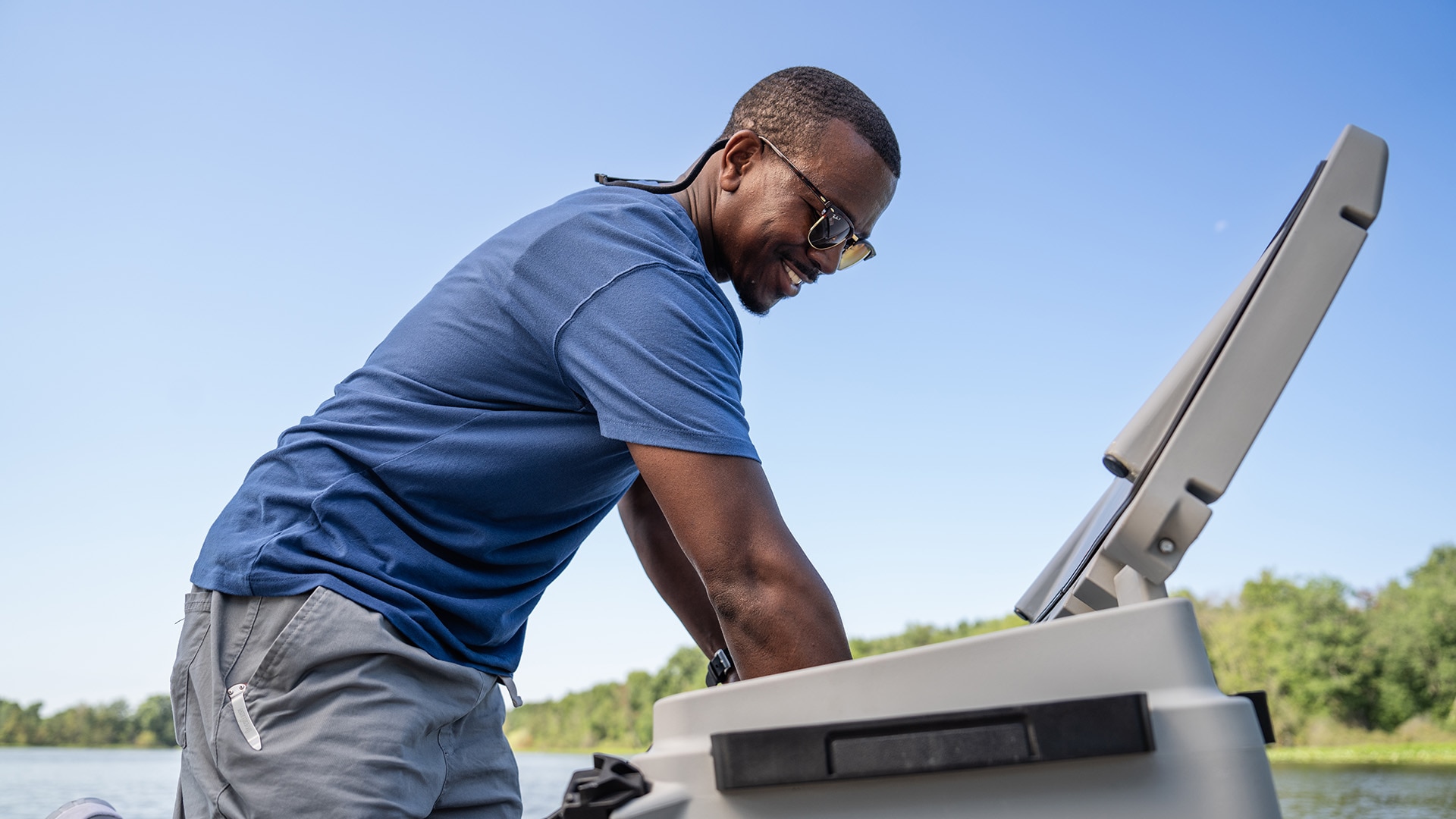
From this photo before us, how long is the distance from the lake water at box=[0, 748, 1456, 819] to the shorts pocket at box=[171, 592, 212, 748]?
11341mm

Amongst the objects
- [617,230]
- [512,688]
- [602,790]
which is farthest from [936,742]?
[512,688]

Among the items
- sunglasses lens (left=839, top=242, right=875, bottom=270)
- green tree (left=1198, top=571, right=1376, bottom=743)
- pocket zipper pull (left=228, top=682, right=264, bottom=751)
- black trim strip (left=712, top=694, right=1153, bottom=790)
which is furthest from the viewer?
green tree (left=1198, top=571, right=1376, bottom=743)

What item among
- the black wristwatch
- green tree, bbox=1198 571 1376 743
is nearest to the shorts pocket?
the black wristwatch

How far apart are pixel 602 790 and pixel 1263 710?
64 cm

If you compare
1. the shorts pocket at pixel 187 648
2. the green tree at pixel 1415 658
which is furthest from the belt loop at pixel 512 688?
the green tree at pixel 1415 658

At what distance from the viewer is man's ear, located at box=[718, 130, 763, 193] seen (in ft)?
5.32

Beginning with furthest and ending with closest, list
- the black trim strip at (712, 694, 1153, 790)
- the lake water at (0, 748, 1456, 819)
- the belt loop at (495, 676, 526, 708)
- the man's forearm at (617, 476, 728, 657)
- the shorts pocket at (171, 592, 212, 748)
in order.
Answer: the lake water at (0, 748, 1456, 819), the man's forearm at (617, 476, 728, 657), the belt loop at (495, 676, 526, 708), the shorts pocket at (171, 592, 212, 748), the black trim strip at (712, 694, 1153, 790)

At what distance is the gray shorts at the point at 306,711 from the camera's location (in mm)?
1051

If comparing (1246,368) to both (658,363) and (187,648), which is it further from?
(187,648)

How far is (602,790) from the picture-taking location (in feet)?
2.62

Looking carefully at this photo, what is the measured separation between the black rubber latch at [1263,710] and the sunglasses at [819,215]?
1009mm

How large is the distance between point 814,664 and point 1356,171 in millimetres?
785

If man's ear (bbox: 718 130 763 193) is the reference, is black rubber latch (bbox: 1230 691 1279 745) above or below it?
below

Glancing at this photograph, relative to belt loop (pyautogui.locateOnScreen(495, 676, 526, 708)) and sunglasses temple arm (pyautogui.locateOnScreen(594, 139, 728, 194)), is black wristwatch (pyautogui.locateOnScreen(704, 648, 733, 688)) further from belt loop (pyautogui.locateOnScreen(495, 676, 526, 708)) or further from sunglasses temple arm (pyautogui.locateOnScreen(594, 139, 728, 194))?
sunglasses temple arm (pyautogui.locateOnScreen(594, 139, 728, 194))
